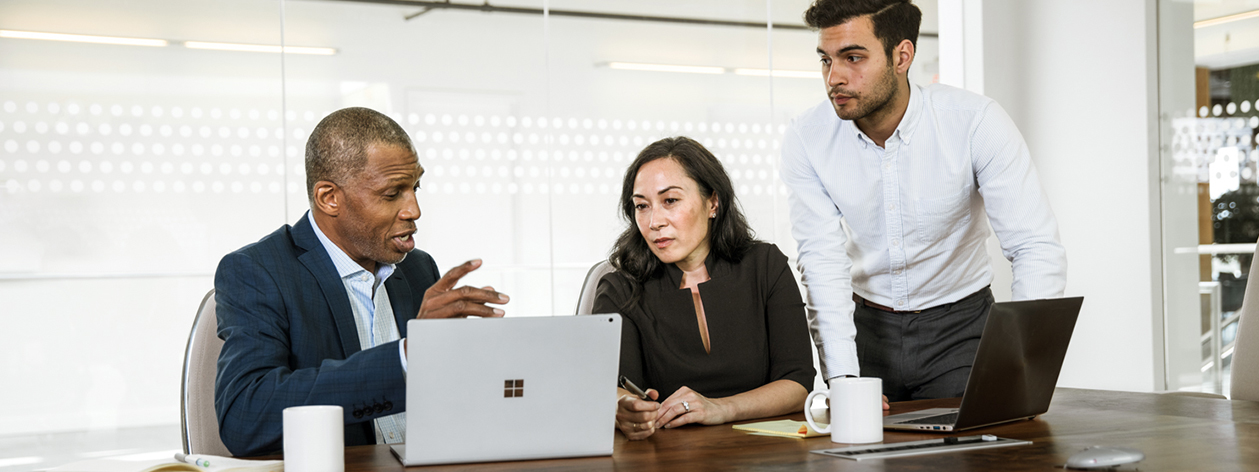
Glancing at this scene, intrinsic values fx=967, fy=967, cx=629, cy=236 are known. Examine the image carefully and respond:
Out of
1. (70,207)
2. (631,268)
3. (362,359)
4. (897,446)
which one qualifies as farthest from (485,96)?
(897,446)

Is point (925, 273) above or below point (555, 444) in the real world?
above

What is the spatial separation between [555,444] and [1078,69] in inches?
162

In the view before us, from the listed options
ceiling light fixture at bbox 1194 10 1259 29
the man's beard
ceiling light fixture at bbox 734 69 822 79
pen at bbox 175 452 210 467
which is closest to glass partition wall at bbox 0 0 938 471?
ceiling light fixture at bbox 734 69 822 79

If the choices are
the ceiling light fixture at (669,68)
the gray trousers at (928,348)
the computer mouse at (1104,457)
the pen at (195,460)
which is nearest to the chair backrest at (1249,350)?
the gray trousers at (928,348)

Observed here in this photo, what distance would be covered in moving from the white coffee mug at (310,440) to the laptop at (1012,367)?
847 millimetres

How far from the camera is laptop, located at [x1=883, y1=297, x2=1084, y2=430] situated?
1.39m

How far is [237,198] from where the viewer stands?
4.05 metres

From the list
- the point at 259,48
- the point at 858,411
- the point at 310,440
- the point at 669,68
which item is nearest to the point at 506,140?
the point at 669,68

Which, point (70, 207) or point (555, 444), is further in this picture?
point (70, 207)

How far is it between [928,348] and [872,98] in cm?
58

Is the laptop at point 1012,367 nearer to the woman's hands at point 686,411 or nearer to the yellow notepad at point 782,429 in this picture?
the yellow notepad at point 782,429

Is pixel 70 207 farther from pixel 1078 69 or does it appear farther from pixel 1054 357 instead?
pixel 1078 69

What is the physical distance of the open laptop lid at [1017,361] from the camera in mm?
1391

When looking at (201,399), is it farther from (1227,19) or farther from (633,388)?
(1227,19)
